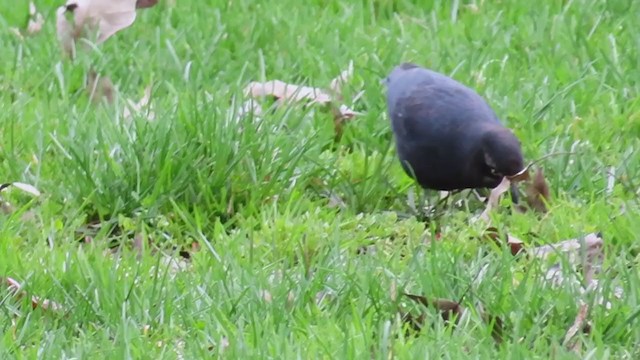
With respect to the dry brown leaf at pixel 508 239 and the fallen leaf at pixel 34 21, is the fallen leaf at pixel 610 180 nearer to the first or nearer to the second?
the dry brown leaf at pixel 508 239

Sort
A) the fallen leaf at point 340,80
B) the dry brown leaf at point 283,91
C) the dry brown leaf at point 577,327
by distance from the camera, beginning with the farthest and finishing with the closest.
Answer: the fallen leaf at point 340,80 < the dry brown leaf at point 283,91 < the dry brown leaf at point 577,327

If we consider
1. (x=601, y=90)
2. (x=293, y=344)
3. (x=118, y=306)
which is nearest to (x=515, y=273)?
(x=293, y=344)

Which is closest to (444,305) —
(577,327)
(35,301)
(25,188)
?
(577,327)

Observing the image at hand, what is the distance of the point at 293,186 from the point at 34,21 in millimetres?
2015

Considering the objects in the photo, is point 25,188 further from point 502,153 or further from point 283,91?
point 502,153

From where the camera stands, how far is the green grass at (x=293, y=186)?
338 centimetres

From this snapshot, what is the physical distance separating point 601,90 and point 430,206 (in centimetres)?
98

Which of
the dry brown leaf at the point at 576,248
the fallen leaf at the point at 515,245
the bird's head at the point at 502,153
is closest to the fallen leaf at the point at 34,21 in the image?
the bird's head at the point at 502,153

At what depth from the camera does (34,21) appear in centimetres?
605

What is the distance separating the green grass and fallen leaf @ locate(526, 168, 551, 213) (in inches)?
2.5

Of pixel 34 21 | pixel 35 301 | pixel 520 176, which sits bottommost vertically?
pixel 34 21

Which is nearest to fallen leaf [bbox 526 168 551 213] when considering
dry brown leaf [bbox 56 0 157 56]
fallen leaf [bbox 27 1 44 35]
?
dry brown leaf [bbox 56 0 157 56]

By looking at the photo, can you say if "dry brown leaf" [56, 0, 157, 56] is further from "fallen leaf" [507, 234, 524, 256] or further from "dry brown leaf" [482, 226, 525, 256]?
"fallen leaf" [507, 234, 524, 256]

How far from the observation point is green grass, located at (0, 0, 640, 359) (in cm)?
338
